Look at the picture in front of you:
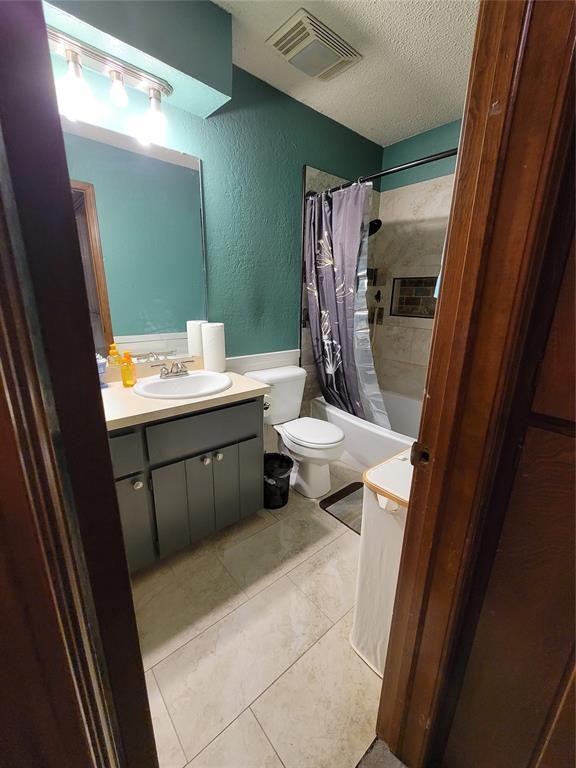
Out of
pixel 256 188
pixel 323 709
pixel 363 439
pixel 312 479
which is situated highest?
pixel 256 188

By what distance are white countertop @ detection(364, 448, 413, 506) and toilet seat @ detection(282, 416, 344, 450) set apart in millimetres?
810

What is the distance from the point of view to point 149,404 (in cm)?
132

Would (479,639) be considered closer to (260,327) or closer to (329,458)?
(329,458)

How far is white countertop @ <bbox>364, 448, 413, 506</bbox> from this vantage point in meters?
0.90

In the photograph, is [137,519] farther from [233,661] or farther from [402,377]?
[402,377]

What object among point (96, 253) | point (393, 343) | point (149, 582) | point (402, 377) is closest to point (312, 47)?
point (96, 253)

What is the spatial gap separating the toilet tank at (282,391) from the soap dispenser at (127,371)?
717mm

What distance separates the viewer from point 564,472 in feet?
1.80

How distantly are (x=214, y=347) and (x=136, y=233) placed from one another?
2.27 feet

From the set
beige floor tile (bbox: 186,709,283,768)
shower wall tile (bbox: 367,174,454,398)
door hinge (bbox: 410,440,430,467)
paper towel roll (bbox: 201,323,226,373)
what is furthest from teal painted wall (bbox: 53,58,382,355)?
beige floor tile (bbox: 186,709,283,768)

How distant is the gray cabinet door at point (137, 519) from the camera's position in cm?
129

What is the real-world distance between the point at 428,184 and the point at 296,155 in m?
1.01

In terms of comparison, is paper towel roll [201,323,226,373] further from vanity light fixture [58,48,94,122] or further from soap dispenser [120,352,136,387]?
vanity light fixture [58,48,94,122]

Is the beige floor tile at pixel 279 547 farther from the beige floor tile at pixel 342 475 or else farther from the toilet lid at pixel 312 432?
the toilet lid at pixel 312 432
